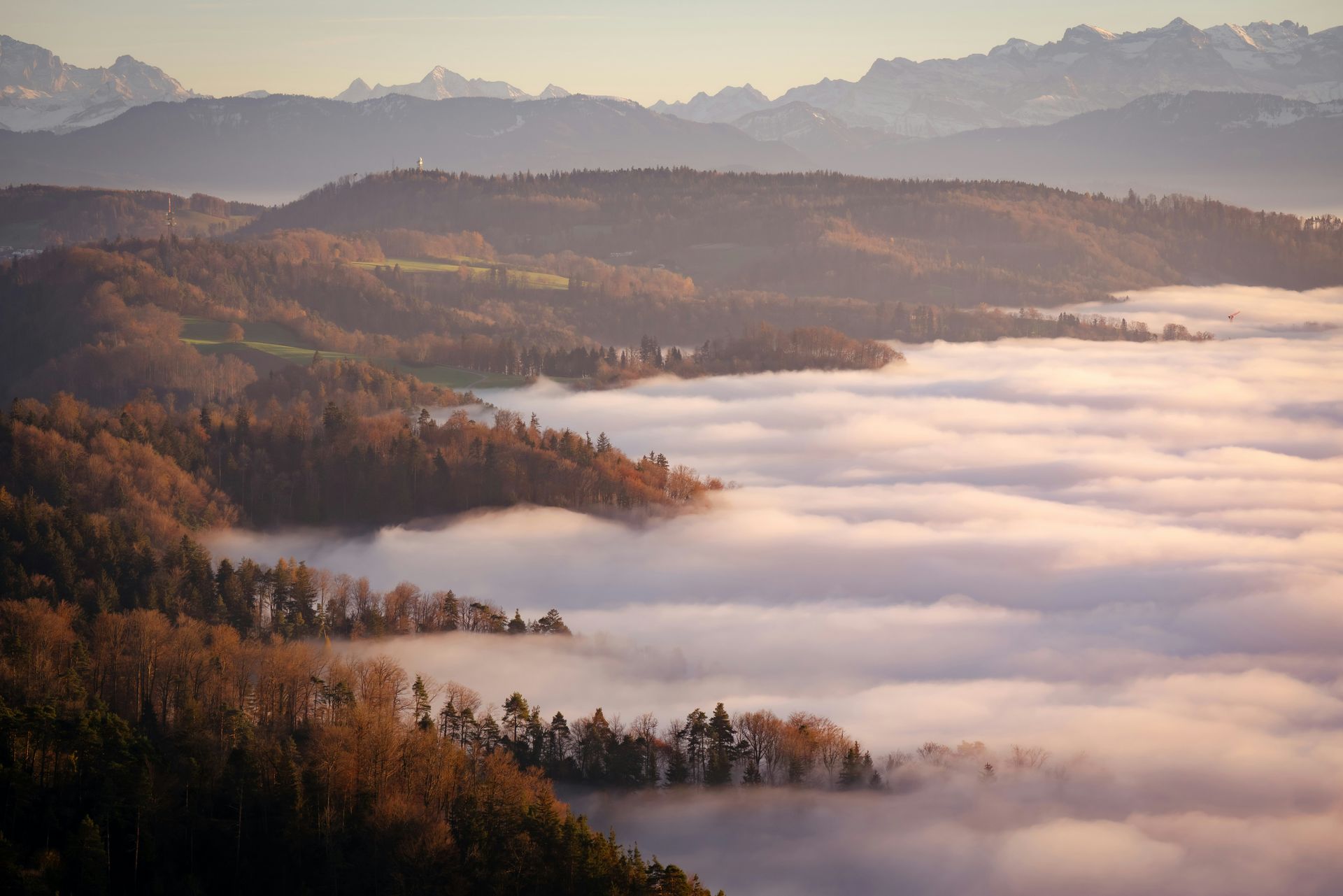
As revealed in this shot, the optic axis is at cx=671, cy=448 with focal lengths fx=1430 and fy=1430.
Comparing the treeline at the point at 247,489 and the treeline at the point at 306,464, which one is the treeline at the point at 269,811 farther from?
the treeline at the point at 306,464

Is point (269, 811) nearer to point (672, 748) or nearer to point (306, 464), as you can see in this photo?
point (672, 748)

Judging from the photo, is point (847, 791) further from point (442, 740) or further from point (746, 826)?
point (442, 740)

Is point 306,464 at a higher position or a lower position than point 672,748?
higher

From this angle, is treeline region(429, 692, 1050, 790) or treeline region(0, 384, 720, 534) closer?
treeline region(429, 692, 1050, 790)

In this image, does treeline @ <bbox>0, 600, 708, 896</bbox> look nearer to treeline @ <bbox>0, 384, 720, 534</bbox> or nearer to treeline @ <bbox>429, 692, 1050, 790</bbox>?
treeline @ <bbox>429, 692, 1050, 790</bbox>

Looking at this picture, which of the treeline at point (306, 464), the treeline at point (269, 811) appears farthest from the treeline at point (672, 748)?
the treeline at point (306, 464)

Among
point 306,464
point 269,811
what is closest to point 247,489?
point 306,464

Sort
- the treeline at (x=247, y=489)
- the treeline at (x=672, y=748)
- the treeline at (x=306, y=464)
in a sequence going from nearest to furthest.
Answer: the treeline at (x=672, y=748)
the treeline at (x=247, y=489)
the treeline at (x=306, y=464)

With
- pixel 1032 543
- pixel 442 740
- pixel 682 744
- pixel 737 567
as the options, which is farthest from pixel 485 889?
pixel 1032 543

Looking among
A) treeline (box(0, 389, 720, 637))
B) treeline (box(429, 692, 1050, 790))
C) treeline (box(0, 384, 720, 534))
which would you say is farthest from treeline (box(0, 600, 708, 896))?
treeline (box(0, 384, 720, 534))
